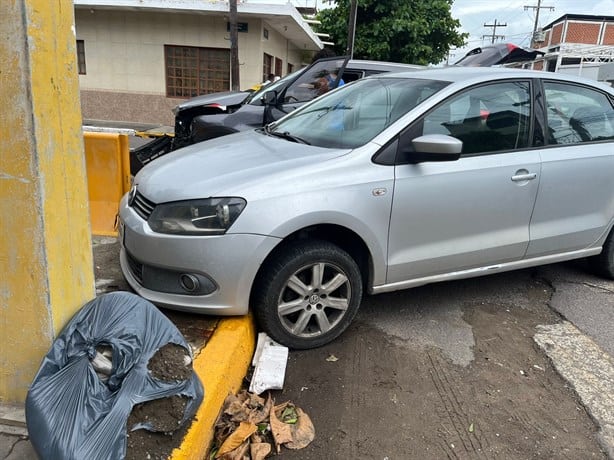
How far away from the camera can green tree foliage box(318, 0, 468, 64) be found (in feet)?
63.3

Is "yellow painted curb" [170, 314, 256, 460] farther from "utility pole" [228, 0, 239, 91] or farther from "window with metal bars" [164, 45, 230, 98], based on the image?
"window with metal bars" [164, 45, 230, 98]

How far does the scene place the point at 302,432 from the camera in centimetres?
250

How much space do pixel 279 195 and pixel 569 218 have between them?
7.86 feet

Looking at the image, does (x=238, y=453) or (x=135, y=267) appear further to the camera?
(x=135, y=267)

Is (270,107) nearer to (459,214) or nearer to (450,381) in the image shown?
(459,214)

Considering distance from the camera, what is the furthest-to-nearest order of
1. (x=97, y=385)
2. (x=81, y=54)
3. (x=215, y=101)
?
(x=81, y=54)
(x=215, y=101)
(x=97, y=385)

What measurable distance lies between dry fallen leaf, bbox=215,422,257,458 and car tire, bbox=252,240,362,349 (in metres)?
0.69

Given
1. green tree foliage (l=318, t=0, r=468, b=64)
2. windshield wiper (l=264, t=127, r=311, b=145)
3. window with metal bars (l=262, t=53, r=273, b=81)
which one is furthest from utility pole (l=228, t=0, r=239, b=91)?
windshield wiper (l=264, t=127, r=311, b=145)

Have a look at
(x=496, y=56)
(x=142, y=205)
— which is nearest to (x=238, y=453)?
(x=142, y=205)

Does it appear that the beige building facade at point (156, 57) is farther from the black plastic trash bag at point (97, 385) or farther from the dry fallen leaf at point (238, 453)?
the dry fallen leaf at point (238, 453)

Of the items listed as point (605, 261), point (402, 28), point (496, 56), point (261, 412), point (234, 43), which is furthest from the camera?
point (402, 28)

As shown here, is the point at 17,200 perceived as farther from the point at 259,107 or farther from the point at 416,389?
the point at 259,107

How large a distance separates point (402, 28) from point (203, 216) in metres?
18.4

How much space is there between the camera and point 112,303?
2.18m
